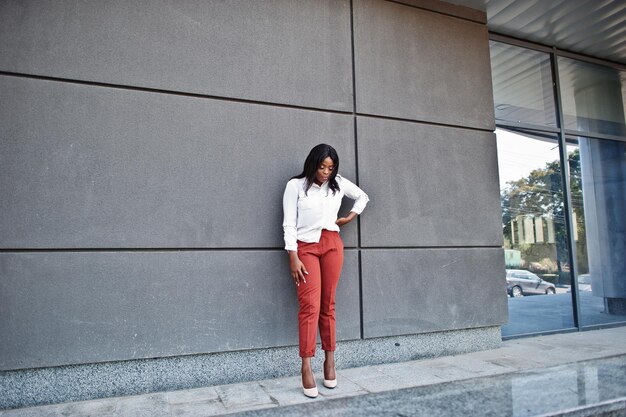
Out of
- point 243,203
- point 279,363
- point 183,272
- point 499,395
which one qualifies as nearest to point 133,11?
point 243,203

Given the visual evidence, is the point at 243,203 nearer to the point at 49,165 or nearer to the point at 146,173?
the point at 146,173

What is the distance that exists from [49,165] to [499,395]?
343 centimetres

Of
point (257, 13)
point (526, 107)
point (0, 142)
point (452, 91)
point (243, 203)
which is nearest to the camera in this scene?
point (0, 142)

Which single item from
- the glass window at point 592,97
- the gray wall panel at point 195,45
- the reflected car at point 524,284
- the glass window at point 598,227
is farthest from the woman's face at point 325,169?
the glass window at point 592,97

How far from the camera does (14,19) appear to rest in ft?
9.58

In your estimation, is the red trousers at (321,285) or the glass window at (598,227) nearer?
the red trousers at (321,285)

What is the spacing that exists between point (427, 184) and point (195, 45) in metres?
2.39

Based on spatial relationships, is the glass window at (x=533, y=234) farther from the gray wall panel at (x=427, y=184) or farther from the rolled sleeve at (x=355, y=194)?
the rolled sleeve at (x=355, y=194)

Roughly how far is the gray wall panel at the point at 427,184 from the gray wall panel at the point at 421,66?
17cm

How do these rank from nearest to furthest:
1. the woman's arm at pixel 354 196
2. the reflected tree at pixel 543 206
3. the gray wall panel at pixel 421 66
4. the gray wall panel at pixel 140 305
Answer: the gray wall panel at pixel 140 305, the woman's arm at pixel 354 196, the gray wall panel at pixel 421 66, the reflected tree at pixel 543 206

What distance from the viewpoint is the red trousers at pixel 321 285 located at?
9.70 ft

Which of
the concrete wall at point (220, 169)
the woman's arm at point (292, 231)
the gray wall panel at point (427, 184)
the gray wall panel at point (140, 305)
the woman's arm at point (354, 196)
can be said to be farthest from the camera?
the gray wall panel at point (427, 184)

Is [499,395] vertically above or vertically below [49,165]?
below

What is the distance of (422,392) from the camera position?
2.97 meters
